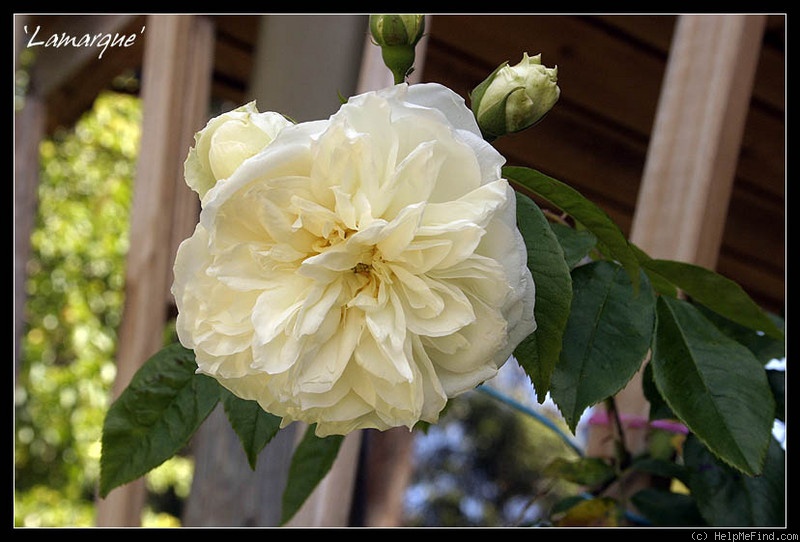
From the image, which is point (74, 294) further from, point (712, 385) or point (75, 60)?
point (712, 385)

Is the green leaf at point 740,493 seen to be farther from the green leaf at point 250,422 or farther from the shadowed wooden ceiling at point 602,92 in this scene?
the shadowed wooden ceiling at point 602,92

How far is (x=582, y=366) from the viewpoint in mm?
479

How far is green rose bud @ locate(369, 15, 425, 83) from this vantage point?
0.48 metres

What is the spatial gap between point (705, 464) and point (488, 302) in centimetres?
36

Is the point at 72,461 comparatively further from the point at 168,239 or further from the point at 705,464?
the point at 705,464

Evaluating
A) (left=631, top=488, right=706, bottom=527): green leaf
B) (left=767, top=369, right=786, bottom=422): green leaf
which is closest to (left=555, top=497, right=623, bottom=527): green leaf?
(left=631, top=488, right=706, bottom=527): green leaf

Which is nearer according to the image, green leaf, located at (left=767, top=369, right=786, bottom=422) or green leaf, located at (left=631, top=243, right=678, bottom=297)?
green leaf, located at (left=631, top=243, right=678, bottom=297)

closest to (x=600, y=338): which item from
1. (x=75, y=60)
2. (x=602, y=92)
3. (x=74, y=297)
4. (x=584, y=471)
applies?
(x=584, y=471)

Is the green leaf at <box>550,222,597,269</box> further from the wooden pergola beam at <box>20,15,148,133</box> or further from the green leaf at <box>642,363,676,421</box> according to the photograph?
the wooden pergola beam at <box>20,15,148,133</box>

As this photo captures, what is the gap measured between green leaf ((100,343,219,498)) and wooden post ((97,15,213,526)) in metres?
0.83

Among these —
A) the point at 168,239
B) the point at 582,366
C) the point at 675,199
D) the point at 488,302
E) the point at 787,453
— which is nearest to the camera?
the point at 488,302

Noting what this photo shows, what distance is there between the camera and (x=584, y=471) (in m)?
0.74

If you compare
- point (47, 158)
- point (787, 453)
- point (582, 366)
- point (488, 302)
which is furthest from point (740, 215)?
point (47, 158)

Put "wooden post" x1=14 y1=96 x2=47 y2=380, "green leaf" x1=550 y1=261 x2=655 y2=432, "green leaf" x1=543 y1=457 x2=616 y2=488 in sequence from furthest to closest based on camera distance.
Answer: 1. "wooden post" x1=14 y1=96 x2=47 y2=380
2. "green leaf" x1=543 y1=457 x2=616 y2=488
3. "green leaf" x1=550 y1=261 x2=655 y2=432
